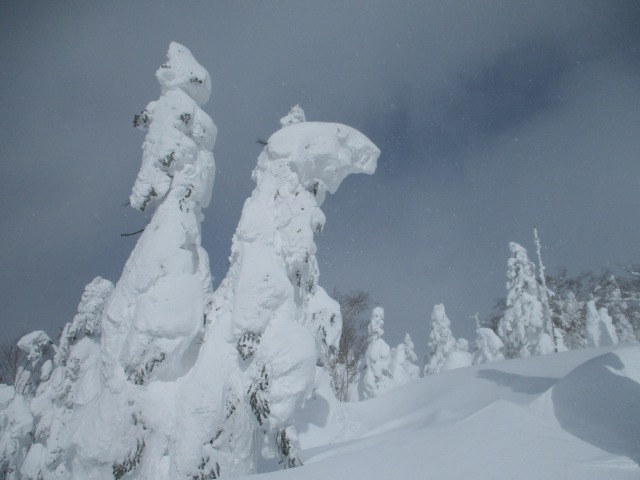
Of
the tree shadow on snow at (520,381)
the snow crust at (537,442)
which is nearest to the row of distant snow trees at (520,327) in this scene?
the tree shadow on snow at (520,381)

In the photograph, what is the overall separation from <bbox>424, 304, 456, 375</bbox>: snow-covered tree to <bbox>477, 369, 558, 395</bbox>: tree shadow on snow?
85.9 ft

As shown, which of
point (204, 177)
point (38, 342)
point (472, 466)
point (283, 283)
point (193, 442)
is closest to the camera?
point (472, 466)

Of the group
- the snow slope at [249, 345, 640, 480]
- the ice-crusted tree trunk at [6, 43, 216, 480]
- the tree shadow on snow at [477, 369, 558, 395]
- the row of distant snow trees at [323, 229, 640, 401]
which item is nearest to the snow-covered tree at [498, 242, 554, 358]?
the row of distant snow trees at [323, 229, 640, 401]

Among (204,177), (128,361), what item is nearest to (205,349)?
(128,361)

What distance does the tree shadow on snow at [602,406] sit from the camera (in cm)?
461

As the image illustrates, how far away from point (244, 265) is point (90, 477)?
5.62 metres

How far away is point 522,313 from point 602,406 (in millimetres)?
21025

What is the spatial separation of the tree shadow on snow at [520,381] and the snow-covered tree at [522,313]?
14.8 meters

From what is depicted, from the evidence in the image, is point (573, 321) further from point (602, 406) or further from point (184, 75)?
point (184, 75)

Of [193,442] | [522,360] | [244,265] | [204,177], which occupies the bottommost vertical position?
[193,442]

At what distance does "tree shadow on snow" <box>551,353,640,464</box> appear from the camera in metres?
4.61

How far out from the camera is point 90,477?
308 inches

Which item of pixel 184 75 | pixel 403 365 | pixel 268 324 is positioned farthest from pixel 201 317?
pixel 403 365

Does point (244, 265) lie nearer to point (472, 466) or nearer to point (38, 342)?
point (472, 466)
